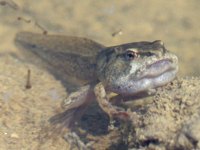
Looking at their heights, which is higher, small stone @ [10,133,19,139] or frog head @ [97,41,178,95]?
frog head @ [97,41,178,95]

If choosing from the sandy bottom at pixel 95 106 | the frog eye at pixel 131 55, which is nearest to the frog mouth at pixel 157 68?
the frog eye at pixel 131 55

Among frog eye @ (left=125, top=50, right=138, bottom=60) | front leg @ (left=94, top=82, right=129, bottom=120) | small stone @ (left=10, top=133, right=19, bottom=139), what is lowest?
small stone @ (left=10, top=133, right=19, bottom=139)

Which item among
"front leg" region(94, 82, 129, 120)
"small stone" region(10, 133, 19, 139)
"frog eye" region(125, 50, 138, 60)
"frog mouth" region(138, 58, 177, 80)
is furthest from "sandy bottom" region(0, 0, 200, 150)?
"frog eye" region(125, 50, 138, 60)

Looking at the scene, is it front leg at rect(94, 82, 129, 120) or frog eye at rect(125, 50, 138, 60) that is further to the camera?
frog eye at rect(125, 50, 138, 60)

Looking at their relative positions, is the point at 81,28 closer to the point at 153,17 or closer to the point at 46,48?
the point at 46,48

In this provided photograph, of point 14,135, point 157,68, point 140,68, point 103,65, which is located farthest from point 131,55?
point 14,135

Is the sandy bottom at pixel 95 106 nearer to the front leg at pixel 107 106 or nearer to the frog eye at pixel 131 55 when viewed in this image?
the front leg at pixel 107 106

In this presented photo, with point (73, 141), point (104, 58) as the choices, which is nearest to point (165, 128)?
point (73, 141)

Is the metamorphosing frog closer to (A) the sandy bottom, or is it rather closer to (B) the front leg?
(B) the front leg
